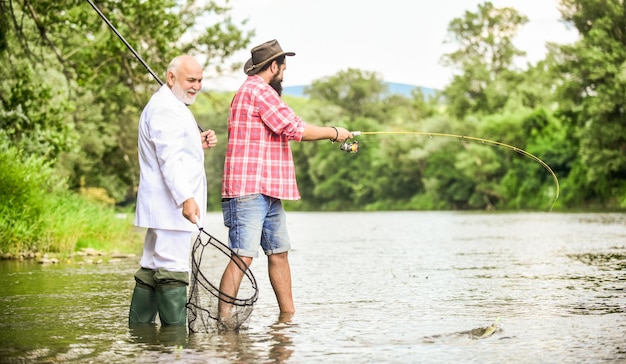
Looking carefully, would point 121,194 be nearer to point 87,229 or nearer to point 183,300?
point 87,229

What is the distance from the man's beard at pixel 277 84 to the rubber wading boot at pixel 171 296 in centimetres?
171

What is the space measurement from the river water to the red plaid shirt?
3.24ft

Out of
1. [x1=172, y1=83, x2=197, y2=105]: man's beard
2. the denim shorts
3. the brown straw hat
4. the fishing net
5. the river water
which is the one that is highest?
the brown straw hat

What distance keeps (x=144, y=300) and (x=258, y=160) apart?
1.29 m

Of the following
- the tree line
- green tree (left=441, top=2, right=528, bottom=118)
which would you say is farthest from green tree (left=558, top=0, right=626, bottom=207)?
green tree (left=441, top=2, right=528, bottom=118)

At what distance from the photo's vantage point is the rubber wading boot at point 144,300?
7289 mm

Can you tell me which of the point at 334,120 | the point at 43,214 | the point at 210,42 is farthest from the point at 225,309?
the point at 334,120

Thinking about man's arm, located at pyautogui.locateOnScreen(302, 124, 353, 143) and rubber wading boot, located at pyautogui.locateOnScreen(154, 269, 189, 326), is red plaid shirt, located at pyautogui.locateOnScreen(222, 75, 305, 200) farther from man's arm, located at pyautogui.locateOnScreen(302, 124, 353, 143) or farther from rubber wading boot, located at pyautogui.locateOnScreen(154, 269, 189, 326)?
rubber wading boot, located at pyautogui.locateOnScreen(154, 269, 189, 326)

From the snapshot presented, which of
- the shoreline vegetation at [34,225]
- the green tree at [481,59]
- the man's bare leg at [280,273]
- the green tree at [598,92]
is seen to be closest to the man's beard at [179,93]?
the man's bare leg at [280,273]

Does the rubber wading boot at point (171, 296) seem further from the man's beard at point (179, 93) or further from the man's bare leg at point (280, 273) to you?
the man's beard at point (179, 93)

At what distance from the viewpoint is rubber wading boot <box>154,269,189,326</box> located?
7148mm

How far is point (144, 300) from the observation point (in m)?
7.47

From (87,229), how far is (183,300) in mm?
12575

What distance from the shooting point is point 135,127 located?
49312 mm
